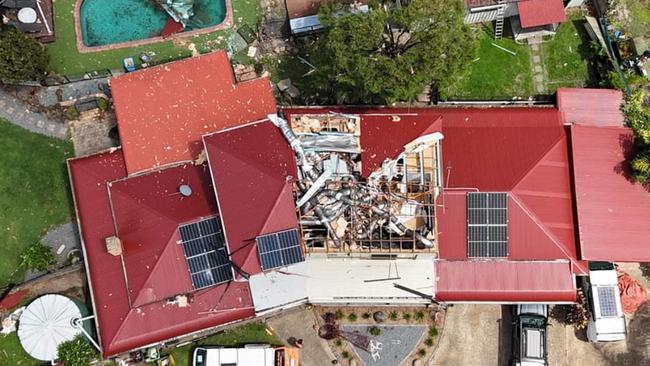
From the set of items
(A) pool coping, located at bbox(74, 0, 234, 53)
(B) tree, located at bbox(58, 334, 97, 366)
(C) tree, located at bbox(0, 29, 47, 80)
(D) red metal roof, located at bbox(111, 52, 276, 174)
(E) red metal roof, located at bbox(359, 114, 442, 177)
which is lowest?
(B) tree, located at bbox(58, 334, 97, 366)

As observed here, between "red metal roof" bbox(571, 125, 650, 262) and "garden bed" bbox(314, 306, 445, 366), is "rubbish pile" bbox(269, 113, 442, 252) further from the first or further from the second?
"red metal roof" bbox(571, 125, 650, 262)

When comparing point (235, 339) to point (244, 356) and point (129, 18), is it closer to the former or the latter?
point (244, 356)

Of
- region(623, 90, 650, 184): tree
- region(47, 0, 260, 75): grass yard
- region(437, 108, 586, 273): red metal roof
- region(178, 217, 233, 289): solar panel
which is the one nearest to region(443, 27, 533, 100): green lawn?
region(437, 108, 586, 273): red metal roof

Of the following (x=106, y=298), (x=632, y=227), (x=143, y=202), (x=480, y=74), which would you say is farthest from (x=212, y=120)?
(x=632, y=227)

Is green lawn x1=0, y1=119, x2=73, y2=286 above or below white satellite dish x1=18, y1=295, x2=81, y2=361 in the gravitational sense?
above

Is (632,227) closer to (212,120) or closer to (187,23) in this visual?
(212,120)

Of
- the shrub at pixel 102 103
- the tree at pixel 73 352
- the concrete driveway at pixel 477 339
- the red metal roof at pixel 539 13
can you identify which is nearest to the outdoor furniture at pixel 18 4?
the shrub at pixel 102 103

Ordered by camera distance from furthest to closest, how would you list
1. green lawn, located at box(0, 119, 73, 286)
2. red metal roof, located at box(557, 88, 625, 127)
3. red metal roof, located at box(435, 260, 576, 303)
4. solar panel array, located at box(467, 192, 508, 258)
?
1. green lawn, located at box(0, 119, 73, 286)
2. red metal roof, located at box(557, 88, 625, 127)
3. red metal roof, located at box(435, 260, 576, 303)
4. solar panel array, located at box(467, 192, 508, 258)
